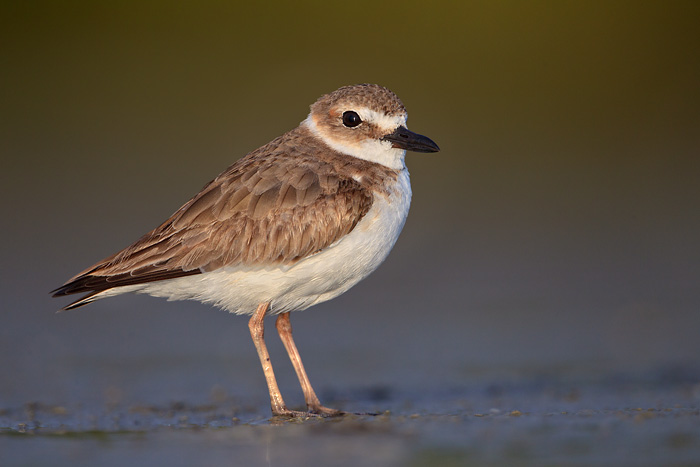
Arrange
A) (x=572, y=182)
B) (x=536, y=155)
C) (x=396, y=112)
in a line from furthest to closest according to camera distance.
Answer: (x=536, y=155) → (x=572, y=182) → (x=396, y=112)

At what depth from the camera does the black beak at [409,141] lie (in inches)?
295

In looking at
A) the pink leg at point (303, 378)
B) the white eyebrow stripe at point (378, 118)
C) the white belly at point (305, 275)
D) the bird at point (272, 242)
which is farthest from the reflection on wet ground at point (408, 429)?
the white eyebrow stripe at point (378, 118)

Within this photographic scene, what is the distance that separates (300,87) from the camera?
18.2 m

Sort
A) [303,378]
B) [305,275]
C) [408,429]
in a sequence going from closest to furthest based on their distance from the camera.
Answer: [408,429], [305,275], [303,378]

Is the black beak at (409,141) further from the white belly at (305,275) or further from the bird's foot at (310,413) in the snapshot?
the bird's foot at (310,413)

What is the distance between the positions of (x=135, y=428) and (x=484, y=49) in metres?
15.0

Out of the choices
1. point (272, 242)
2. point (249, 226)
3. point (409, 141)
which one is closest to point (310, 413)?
point (272, 242)

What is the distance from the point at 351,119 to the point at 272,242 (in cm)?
132

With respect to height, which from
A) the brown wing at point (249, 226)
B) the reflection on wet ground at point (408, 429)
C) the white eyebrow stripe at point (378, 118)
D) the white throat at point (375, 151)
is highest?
the white eyebrow stripe at point (378, 118)

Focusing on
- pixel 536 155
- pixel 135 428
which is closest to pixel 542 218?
pixel 536 155

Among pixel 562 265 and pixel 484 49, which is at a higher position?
pixel 484 49

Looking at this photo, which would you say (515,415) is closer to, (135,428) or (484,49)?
(135,428)

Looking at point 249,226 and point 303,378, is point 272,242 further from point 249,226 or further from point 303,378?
point 303,378

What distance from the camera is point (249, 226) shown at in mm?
7098
